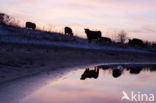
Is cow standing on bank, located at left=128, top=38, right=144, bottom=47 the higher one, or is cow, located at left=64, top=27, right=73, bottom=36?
cow, located at left=64, top=27, right=73, bottom=36

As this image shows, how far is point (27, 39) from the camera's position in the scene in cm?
2567

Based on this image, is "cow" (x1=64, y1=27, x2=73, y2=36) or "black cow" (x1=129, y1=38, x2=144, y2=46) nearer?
"cow" (x1=64, y1=27, x2=73, y2=36)

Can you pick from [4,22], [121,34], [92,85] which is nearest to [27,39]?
[4,22]

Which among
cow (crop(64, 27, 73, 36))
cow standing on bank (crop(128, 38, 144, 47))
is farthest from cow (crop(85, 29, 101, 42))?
cow standing on bank (crop(128, 38, 144, 47))

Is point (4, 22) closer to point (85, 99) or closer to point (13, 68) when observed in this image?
point (13, 68)

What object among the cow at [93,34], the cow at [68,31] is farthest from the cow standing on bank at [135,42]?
the cow at [68,31]

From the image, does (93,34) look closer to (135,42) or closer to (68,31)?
(68,31)

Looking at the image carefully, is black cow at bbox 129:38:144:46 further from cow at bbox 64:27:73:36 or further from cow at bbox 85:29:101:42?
cow at bbox 64:27:73:36

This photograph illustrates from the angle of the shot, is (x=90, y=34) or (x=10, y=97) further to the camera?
(x=90, y=34)

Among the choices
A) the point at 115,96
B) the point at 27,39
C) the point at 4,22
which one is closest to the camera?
the point at 115,96

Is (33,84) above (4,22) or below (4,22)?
below

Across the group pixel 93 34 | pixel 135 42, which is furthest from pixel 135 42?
pixel 93 34

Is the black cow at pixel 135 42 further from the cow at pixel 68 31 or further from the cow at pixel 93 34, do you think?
the cow at pixel 68 31

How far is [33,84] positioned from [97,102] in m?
2.97
